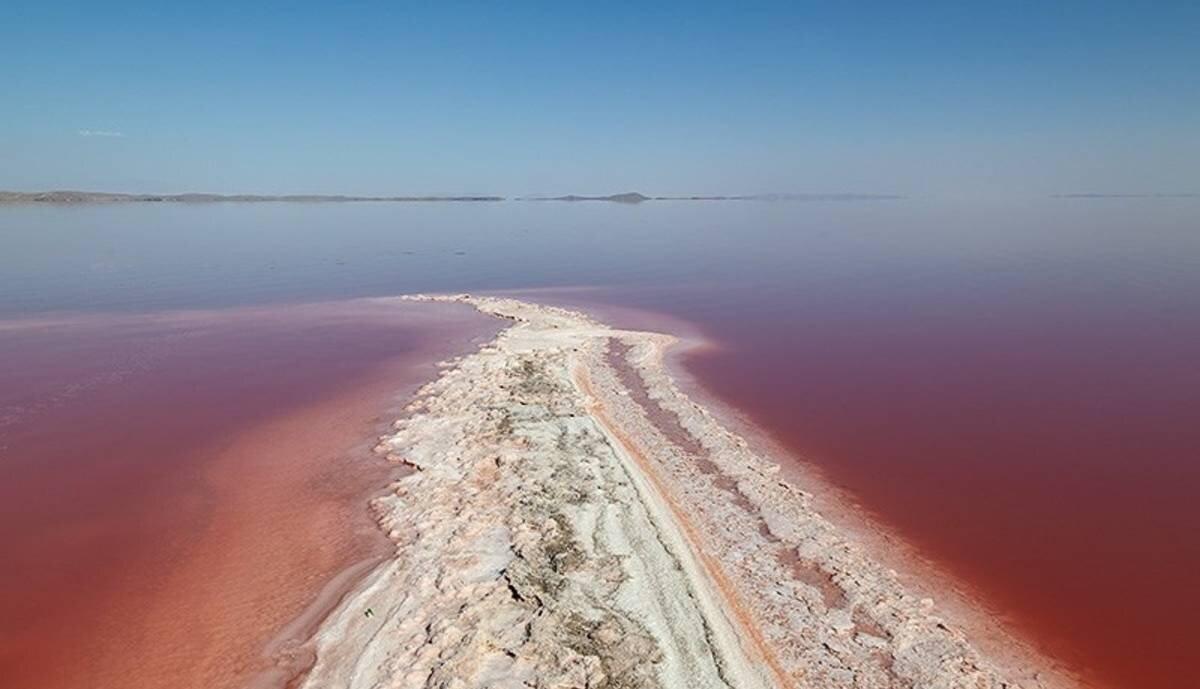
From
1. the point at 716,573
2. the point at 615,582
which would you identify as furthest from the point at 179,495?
the point at 716,573

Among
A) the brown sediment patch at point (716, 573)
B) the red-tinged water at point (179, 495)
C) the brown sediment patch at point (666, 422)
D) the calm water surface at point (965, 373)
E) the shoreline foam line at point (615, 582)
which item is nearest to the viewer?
the shoreline foam line at point (615, 582)

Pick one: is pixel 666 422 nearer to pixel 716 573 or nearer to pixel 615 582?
pixel 716 573

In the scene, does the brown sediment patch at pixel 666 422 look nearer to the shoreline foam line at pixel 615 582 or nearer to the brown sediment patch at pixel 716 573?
the shoreline foam line at pixel 615 582

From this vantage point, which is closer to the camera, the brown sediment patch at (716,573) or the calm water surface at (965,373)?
the brown sediment patch at (716,573)

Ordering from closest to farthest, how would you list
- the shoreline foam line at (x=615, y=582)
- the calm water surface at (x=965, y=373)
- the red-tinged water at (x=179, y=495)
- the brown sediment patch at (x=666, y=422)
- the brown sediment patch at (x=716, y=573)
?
the shoreline foam line at (x=615, y=582) < the brown sediment patch at (x=716, y=573) < the red-tinged water at (x=179, y=495) < the calm water surface at (x=965, y=373) < the brown sediment patch at (x=666, y=422)

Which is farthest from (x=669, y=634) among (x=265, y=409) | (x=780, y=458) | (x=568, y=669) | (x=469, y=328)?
(x=469, y=328)

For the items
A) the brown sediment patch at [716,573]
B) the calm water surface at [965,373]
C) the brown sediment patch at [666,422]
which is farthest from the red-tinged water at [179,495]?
the brown sediment patch at [666,422]
